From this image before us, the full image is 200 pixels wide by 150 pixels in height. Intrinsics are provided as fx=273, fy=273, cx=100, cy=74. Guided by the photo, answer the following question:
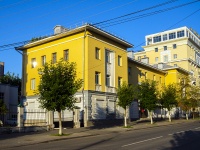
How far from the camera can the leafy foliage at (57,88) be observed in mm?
19516

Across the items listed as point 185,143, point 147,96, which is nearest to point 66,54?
point 147,96

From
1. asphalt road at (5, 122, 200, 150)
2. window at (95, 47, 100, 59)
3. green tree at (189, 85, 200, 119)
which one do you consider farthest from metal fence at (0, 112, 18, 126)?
green tree at (189, 85, 200, 119)

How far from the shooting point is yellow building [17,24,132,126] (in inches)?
1192

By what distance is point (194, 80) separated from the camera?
69.4 meters

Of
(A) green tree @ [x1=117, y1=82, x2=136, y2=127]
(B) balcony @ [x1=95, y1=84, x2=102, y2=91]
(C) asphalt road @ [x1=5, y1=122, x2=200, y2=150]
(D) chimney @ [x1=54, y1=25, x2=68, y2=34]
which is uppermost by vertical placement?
(D) chimney @ [x1=54, y1=25, x2=68, y2=34]

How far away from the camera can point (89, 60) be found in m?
30.5

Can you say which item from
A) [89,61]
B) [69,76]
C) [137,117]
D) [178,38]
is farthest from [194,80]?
[69,76]

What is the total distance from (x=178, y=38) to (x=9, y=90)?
52.4 metres

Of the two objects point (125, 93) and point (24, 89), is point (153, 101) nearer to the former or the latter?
point (125, 93)

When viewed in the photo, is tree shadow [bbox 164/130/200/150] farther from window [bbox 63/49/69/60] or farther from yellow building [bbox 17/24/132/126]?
window [bbox 63/49/69/60]

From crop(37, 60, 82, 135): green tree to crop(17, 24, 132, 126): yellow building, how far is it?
9136 millimetres

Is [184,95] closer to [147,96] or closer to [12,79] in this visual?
[147,96]

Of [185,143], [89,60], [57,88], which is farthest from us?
[89,60]

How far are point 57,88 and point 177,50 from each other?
60.5 m
